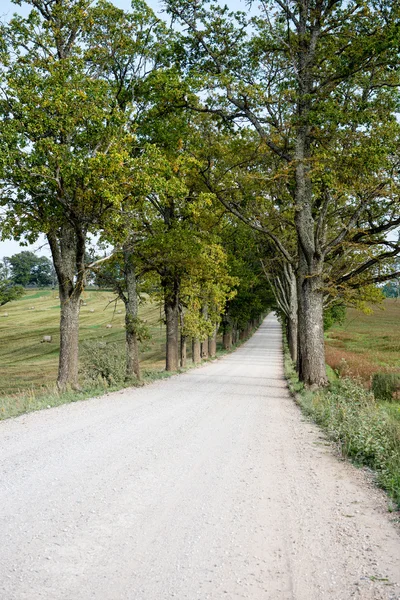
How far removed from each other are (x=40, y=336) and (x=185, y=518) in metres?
66.1

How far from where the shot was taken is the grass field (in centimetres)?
2166

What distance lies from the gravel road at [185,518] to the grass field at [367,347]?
4939 mm

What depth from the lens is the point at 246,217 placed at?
1681cm

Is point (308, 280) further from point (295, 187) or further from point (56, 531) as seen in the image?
point (56, 531)

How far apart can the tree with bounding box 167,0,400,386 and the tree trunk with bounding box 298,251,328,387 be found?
31 millimetres

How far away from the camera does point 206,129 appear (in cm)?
1867

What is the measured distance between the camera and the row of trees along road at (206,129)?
13.0m

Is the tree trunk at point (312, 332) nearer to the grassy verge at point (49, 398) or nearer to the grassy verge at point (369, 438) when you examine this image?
the grassy verge at point (369, 438)

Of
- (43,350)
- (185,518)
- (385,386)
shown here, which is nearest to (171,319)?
(385,386)

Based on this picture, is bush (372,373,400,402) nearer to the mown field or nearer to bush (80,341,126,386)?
bush (80,341,126,386)

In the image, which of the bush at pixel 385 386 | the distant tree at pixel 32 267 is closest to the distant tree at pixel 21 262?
the distant tree at pixel 32 267

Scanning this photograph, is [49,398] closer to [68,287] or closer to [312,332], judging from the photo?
[68,287]

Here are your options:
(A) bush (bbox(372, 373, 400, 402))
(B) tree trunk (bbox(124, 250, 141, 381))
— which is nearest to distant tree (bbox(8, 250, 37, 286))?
(B) tree trunk (bbox(124, 250, 141, 381))

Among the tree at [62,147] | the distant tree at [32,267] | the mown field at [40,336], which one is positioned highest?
the distant tree at [32,267]
